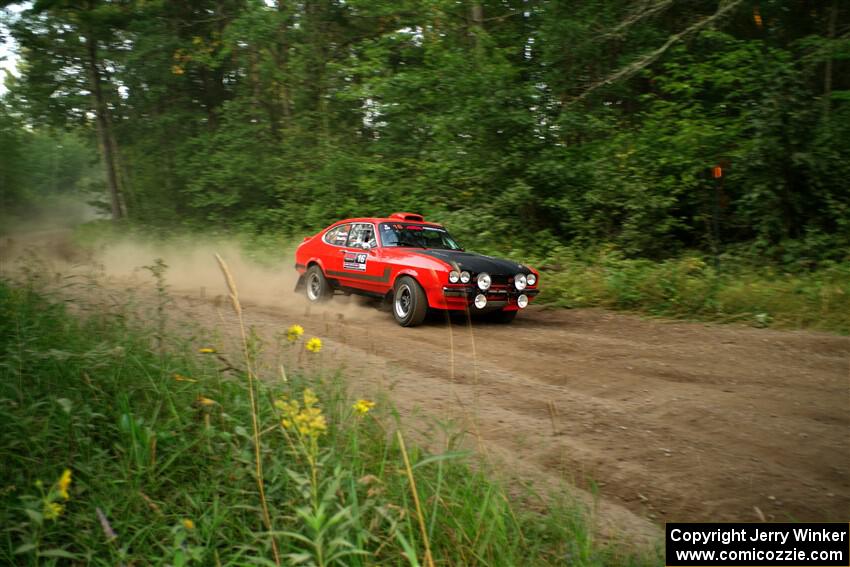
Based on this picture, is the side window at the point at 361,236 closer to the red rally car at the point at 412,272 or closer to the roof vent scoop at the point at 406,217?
the red rally car at the point at 412,272

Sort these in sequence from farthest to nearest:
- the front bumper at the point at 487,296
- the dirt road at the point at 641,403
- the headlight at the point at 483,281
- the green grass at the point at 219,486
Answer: the headlight at the point at 483,281 < the front bumper at the point at 487,296 < the dirt road at the point at 641,403 < the green grass at the point at 219,486

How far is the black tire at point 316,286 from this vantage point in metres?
11.6

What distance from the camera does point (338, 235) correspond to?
11.5 meters

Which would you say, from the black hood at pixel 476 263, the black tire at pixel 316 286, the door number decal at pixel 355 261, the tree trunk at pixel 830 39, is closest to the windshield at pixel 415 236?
the door number decal at pixel 355 261

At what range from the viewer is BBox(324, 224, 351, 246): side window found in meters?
11.2

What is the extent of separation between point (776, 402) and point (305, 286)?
28.4 ft

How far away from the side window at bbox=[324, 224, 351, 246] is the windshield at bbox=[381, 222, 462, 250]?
991mm

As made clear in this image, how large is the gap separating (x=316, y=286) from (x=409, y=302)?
315 centimetres

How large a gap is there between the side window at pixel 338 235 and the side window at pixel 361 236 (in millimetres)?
169

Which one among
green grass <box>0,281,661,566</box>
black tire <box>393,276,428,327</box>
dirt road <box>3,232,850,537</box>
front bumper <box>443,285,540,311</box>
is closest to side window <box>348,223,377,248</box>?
black tire <box>393,276,428,327</box>

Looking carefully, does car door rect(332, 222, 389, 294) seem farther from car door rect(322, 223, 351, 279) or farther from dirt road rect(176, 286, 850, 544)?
dirt road rect(176, 286, 850, 544)

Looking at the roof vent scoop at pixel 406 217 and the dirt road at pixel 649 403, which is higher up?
the roof vent scoop at pixel 406 217

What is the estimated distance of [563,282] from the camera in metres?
11.7

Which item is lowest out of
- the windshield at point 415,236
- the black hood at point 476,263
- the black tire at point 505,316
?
the black tire at point 505,316
